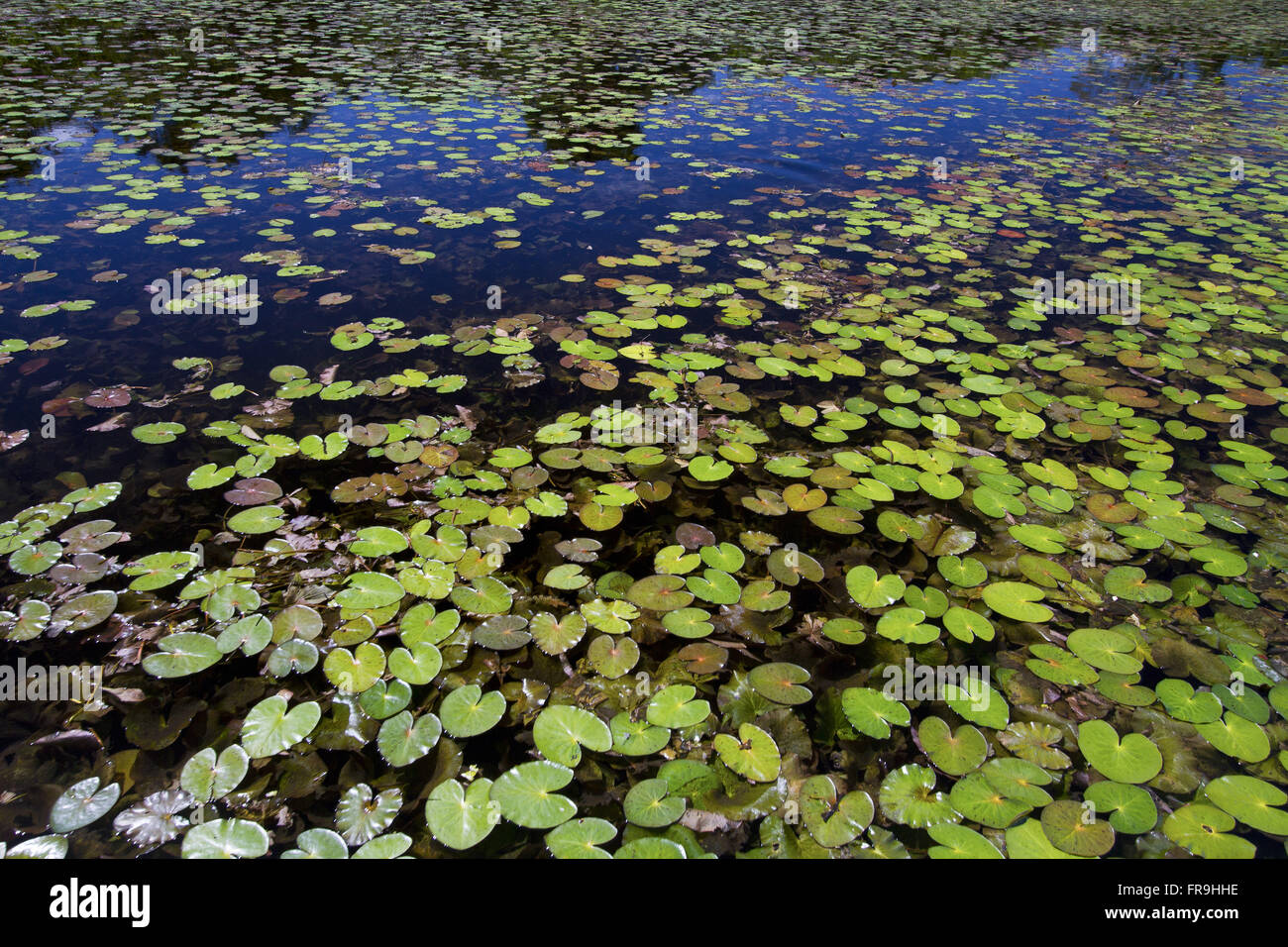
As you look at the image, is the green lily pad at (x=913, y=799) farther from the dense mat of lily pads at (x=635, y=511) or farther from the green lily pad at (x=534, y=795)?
the green lily pad at (x=534, y=795)

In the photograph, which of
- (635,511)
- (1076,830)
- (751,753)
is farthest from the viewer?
(635,511)

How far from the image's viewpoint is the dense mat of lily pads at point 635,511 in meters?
1.79

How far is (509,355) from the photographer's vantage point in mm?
3719

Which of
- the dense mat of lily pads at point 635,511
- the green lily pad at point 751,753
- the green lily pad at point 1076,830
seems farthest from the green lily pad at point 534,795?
the green lily pad at point 1076,830

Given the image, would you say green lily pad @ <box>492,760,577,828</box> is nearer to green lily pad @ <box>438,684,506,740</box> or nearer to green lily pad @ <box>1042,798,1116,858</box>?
green lily pad @ <box>438,684,506,740</box>

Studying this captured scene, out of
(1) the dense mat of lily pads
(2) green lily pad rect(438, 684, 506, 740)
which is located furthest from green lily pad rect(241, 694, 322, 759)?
(2) green lily pad rect(438, 684, 506, 740)

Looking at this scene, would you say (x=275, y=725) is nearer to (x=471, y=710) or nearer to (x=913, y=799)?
(x=471, y=710)

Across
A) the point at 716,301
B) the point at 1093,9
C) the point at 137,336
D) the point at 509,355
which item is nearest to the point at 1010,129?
the point at 716,301

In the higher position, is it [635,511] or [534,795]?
[635,511]

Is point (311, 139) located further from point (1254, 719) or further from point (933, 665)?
point (1254, 719)

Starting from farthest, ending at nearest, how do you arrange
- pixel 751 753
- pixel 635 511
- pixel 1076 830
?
pixel 635 511 < pixel 751 753 < pixel 1076 830

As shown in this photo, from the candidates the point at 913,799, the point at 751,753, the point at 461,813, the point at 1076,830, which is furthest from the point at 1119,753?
the point at 461,813

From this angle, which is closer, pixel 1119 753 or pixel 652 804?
pixel 652 804

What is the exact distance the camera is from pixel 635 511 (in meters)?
2.75
